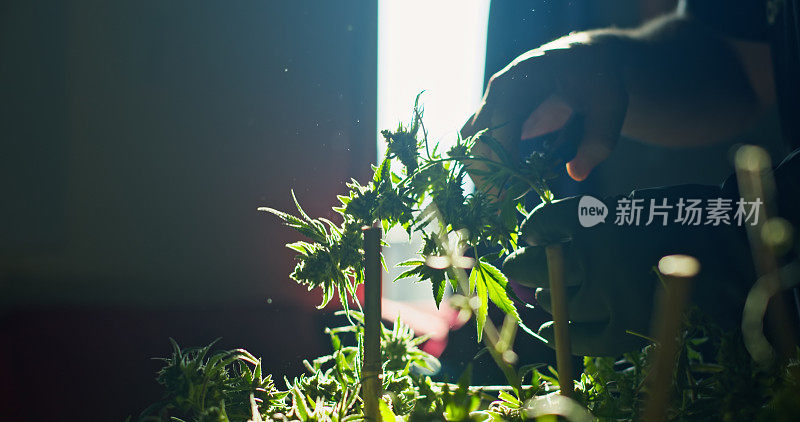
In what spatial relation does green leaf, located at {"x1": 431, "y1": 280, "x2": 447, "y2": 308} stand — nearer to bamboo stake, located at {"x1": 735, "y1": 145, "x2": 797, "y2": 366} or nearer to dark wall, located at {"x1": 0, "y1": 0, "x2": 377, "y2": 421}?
bamboo stake, located at {"x1": 735, "y1": 145, "x2": 797, "y2": 366}

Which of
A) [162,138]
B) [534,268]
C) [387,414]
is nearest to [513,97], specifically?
[534,268]

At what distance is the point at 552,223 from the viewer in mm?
292

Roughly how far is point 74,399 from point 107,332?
85 mm

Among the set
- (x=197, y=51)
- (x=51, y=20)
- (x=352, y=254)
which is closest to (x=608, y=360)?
(x=352, y=254)

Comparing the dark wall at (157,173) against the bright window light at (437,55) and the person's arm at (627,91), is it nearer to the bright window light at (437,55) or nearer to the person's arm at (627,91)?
the bright window light at (437,55)

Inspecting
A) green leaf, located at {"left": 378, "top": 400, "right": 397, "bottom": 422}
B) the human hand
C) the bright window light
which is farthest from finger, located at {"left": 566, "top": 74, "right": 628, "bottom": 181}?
green leaf, located at {"left": 378, "top": 400, "right": 397, "bottom": 422}

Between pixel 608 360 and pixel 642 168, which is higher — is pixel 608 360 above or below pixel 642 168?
below

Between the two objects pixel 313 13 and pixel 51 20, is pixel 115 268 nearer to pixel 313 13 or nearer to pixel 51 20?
pixel 51 20

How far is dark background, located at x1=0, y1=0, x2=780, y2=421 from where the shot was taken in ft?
1.89

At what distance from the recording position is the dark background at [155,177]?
22.7 inches

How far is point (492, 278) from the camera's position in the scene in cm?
30

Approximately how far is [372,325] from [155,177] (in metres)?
0.53

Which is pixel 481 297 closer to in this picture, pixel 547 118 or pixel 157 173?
pixel 547 118

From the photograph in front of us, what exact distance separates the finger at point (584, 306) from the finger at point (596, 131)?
0.10 m
